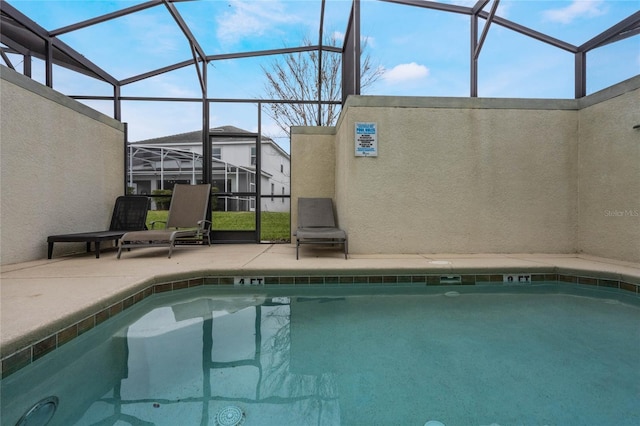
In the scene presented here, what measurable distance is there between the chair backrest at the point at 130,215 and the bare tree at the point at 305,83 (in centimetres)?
366

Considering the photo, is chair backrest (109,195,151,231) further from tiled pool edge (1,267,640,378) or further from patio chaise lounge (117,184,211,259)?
tiled pool edge (1,267,640,378)

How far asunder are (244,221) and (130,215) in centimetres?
230

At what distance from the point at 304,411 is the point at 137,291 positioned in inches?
92.2

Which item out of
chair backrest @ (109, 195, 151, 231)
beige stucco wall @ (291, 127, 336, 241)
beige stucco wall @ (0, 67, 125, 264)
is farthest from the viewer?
beige stucco wall @ (291, 127, 336, 241)

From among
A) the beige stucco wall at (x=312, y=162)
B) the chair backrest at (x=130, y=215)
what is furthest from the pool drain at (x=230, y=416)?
the chair backrest at (x=130, y=215)

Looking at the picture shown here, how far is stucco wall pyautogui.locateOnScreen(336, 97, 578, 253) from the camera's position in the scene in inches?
201

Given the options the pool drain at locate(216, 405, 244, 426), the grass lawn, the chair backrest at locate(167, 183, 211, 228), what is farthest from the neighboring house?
the pool drain at locate(216, 405, 244, 426)

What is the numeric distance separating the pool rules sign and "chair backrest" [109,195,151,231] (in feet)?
14.5

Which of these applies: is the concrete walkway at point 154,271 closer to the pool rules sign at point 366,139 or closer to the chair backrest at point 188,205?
the chair backrest at point 188,205

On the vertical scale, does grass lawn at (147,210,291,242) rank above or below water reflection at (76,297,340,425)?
above

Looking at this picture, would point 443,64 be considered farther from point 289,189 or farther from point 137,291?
point 137,291

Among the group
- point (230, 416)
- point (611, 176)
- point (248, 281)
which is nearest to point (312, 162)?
point (248, 281)

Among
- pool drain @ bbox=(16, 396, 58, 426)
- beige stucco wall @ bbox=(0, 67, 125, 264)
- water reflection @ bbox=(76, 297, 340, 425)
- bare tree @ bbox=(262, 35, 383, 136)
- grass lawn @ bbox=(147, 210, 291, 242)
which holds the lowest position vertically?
water reflection @ bbox=(76, 297, 340, 425)

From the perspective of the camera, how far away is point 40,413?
1.55 metres
